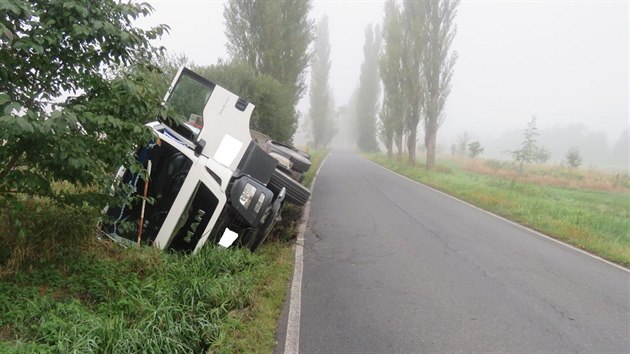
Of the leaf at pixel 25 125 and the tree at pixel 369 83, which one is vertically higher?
the tree at pixel 369 83

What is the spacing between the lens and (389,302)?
14.3ft

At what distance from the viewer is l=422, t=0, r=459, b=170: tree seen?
22188 mm

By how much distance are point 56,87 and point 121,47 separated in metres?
0.67

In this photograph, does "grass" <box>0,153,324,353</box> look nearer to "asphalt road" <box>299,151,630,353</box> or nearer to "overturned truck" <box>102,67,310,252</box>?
"overturned truck" <box>102,67,310,252</box>

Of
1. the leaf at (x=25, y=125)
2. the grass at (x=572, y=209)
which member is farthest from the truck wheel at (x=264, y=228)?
the grass at (x=572, y=209)

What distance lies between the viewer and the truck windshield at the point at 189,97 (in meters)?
6.04

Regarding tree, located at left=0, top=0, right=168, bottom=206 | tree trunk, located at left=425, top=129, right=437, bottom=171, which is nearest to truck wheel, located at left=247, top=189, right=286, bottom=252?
tree, located at left=0, top=0, right=168, bottom=206

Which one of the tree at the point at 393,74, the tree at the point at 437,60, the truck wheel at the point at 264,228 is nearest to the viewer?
the truck wheel at the point at 264,228

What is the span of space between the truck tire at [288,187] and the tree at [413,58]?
18327 mm

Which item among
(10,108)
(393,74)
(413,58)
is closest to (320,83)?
(393,74)

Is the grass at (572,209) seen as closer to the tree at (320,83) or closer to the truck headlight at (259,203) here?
the truck headlight at (259,203)

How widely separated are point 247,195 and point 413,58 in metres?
22.0

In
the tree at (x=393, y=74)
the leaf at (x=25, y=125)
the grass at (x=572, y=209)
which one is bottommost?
the leaf at (x=25, y=125)

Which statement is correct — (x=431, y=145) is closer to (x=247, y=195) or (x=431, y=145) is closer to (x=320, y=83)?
(x=247, y=195)
